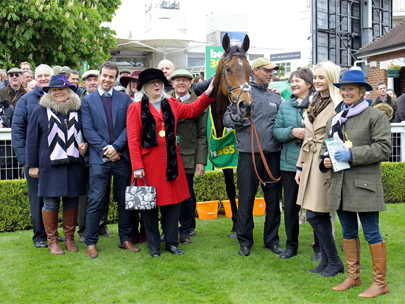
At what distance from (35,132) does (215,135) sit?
6.85ft

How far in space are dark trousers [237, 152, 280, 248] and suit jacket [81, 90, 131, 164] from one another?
1323 mm

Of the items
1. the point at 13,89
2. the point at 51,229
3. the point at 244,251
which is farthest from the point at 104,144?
the point at 13,89

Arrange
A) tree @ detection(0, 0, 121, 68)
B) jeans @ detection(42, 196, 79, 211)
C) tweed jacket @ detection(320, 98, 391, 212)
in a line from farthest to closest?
1. tree @ detection(0, 0, 121, 68)
2. jeans @ detection(42, 196, 79, 211)
3. tweed jacket @ detection(320, 98, 391, 212)

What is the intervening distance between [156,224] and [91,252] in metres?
0.77

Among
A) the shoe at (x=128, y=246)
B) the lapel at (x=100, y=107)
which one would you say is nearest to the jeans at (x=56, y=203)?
the shoe at (x=128, y=246)

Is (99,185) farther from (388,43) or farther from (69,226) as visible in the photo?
(388,43)

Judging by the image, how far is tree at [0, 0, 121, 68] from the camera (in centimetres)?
955

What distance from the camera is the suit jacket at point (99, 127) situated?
4.52 meters

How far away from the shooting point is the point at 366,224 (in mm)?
3352

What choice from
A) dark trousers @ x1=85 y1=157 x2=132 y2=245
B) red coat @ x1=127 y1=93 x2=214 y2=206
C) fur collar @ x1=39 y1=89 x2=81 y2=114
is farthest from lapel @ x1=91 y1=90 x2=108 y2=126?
dark trousers @ x1=85 y1=157 x2=132 y2=245

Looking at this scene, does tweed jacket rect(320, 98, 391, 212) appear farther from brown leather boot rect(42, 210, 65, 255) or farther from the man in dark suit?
brown leather boot rect(42, 210, 65, 255)

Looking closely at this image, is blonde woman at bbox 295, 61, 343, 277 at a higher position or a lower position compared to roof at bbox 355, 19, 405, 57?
lower

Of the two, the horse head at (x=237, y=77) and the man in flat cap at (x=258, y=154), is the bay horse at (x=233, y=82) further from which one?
the man in flat cap at (x=258, y=154)

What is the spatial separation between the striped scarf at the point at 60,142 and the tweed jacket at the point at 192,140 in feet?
3.97
